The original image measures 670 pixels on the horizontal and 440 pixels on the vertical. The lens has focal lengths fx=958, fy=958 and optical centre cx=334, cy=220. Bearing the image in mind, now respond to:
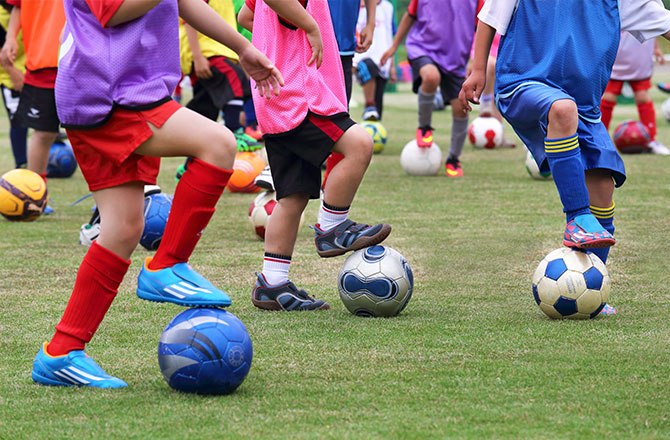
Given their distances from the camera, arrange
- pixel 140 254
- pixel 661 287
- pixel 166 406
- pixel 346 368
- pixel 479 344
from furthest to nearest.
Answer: pixel 140 254, pixel 661 287, pixel 479 344, pixel 346 368, pixel 166 406

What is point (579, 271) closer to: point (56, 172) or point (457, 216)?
point (457, 216)

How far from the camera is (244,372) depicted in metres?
3.29

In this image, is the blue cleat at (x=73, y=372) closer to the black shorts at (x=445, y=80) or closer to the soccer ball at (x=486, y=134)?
the black shorts at (x=445, y=80)

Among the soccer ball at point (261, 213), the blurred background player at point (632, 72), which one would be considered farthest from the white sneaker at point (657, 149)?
the soccer ball at point (261, 213)

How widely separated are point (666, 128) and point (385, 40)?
4831 millimetres

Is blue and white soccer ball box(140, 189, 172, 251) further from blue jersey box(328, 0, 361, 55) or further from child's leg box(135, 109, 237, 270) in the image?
child's leg box(135, 109, 237, 270)

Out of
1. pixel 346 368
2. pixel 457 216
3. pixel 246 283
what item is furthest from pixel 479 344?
pixel 457 216

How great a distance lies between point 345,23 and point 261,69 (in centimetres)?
337

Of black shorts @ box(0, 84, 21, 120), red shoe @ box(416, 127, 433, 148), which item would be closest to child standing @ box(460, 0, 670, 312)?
red shoe @ box(416, 127, 433, 148)

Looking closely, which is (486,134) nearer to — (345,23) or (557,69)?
(345,23)

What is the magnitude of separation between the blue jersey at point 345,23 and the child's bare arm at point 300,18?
2.26m

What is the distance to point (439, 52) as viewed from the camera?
9789 millimetres

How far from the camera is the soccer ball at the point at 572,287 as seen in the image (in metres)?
4.29

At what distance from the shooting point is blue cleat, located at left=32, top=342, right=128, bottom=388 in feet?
11.1
